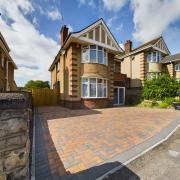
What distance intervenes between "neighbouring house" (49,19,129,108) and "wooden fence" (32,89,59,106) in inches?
108

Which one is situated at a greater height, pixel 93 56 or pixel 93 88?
pixel 93 56

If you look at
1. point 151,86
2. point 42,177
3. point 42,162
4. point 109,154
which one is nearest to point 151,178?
point 109,154

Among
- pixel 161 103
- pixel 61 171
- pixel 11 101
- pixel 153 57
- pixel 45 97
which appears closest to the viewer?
pixel 11 101

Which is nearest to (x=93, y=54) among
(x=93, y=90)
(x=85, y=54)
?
(x=85, y=54)

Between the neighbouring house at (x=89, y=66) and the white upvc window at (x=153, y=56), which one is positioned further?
the white upvc window at (x=153, y=56)

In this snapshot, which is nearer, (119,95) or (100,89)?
(100,89)

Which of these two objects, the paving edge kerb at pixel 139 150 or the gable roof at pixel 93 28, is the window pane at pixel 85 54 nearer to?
→ the gable roof at pixel 93 28

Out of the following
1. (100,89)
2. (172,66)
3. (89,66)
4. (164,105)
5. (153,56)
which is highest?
(153,56)

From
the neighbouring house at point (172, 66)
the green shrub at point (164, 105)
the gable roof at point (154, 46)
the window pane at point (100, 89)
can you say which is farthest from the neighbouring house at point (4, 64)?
the neighbouring house at point (172, 66)

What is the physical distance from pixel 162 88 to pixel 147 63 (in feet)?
18.3

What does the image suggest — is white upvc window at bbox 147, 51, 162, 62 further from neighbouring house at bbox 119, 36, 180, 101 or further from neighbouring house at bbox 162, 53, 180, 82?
neighbouring house at bbox 162, 53, 180, 82

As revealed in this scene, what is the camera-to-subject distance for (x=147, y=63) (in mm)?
20562

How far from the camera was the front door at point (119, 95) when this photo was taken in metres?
18.4

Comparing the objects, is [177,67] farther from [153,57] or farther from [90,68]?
[90,68]
